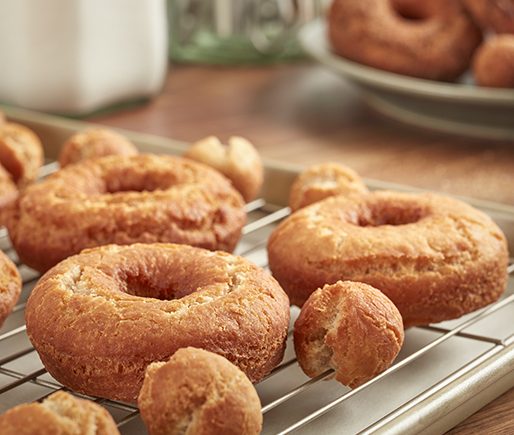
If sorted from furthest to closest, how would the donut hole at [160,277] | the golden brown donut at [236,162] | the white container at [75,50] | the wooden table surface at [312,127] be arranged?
1. the white container at [75,50]
2. the wooden table surface at [312,127]
3. the golden brown donut at [236,162]
4. the donut hole at [160,277]

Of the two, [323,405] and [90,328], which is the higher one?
[90,328]

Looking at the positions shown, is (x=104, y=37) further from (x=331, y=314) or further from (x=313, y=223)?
(x=331, y=314)

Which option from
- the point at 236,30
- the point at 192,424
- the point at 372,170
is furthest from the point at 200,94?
the point at 192,424

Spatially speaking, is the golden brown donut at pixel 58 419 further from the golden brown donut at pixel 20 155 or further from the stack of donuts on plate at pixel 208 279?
the golden brown donut at pixel 20 155

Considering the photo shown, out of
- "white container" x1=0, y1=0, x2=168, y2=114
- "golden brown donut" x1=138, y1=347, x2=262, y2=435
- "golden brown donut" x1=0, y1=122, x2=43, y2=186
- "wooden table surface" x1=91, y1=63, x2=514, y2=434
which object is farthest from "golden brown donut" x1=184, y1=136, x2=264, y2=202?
"golden brown donut" x1=138, y1=347, x2=262, y2=435

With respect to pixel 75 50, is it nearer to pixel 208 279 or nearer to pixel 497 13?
pixel 497 13

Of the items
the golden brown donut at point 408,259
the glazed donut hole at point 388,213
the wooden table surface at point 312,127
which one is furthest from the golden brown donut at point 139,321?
the wooden table surface at point 312,127
